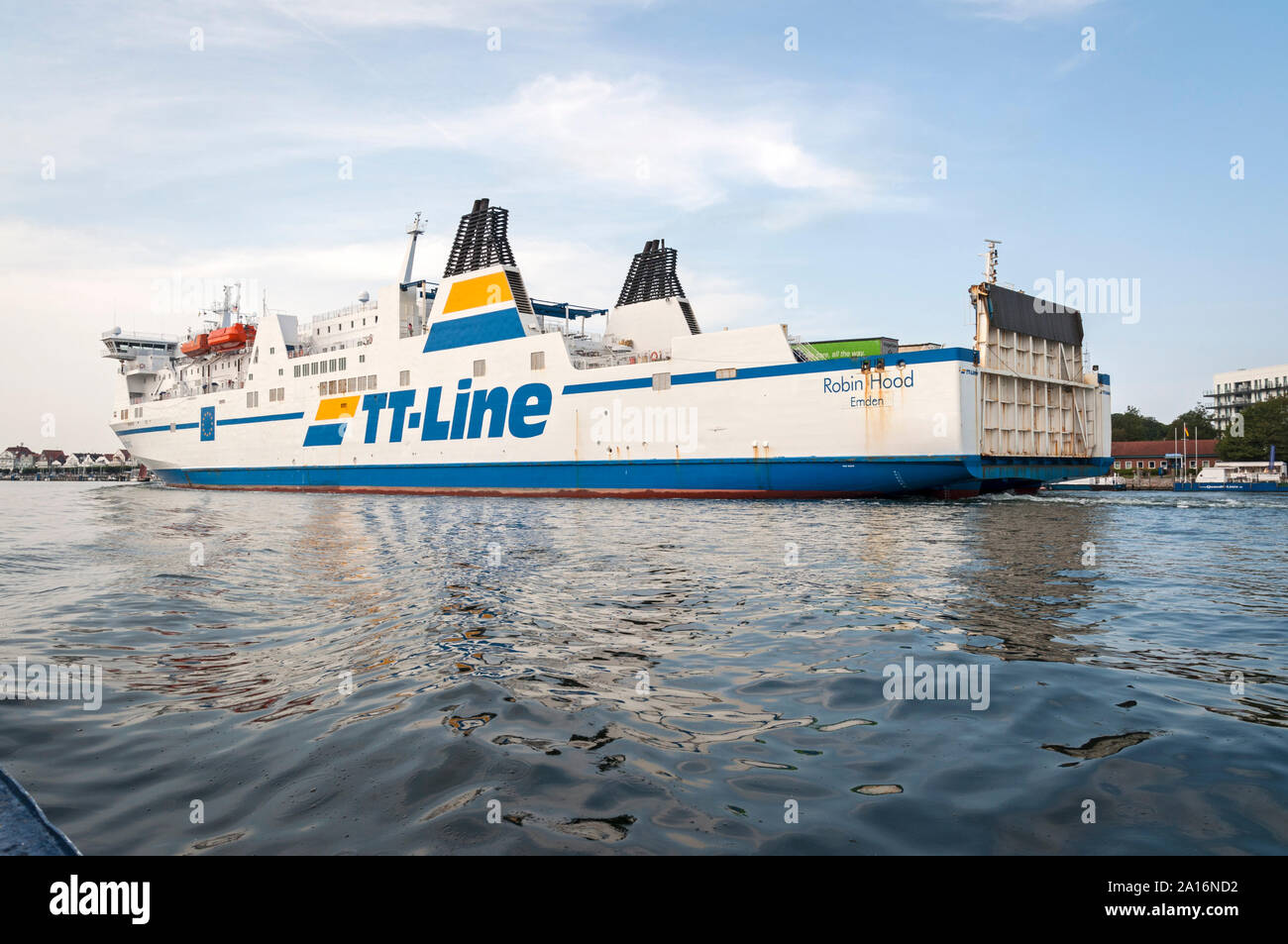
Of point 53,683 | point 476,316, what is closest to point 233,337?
point 476,316

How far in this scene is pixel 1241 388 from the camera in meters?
93.9

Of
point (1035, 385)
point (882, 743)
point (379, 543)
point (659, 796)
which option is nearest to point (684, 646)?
point (882, 743)

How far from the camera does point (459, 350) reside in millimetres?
33219

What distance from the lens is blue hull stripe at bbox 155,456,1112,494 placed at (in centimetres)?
2361

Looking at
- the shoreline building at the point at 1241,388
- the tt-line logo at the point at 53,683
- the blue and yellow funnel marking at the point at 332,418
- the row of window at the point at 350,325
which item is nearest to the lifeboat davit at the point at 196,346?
the row of window at the point at 350,325

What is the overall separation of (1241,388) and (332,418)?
344ft

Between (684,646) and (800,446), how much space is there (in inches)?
778

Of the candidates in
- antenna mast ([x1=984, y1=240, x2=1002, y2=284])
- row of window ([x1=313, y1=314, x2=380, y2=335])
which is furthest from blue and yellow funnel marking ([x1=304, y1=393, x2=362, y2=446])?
antenna mast ([x1=984, y1=240, x2=1002, y2=284])

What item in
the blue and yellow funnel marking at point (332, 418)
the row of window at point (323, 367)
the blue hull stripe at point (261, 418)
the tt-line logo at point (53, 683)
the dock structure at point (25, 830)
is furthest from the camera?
the blue hull stripe at point (261, 418)
